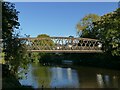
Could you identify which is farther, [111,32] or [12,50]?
[111,32]

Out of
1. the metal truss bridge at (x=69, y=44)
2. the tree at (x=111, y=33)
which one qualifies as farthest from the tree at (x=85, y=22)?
the tree at (x=111, y=33)

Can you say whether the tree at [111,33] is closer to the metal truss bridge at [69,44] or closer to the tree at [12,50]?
the metal truss bridge at [69,44]

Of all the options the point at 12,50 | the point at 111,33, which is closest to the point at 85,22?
the point at 111,33

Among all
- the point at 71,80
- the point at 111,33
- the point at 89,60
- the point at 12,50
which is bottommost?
the point at 71,80

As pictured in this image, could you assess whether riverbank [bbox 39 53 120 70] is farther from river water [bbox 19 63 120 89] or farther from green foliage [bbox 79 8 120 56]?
river water [bbox 19 63 120 89]

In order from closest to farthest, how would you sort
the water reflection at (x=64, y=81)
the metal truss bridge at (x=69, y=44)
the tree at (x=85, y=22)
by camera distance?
the water reflection at (x=64, y=81) < the metal truss bridge at (x=69, y=44) < the tree at (x=85, y=22)

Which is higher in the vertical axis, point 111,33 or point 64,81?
point 111,33

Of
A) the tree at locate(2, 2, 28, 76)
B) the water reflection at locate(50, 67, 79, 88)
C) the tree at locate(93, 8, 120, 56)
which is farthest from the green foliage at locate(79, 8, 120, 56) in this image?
the tree at locate(2, 2, 28, 76)

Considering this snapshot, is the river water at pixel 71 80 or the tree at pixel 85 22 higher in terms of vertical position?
the tree at pixel 85 22

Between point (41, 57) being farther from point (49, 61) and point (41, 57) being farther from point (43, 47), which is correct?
point (43, 47)

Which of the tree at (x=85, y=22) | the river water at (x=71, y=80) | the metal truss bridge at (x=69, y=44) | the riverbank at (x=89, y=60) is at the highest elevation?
the tree at (x=85, y=22)

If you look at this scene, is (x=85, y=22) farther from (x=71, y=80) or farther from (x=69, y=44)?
(x=71, y=80)

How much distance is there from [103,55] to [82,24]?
18219mm

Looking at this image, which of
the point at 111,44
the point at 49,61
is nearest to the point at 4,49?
the point at 111,44
